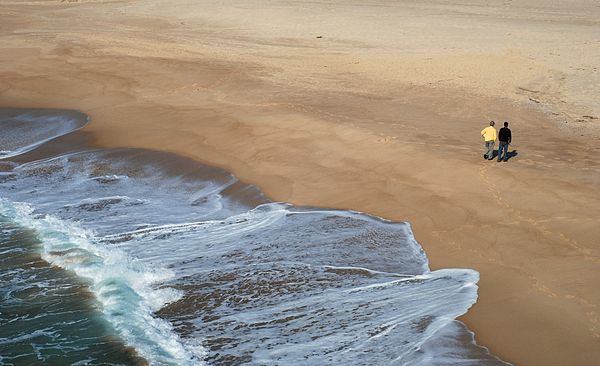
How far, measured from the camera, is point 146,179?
726 inches

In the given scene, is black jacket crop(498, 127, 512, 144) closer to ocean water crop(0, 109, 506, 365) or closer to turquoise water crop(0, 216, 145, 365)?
ocean water crop(0, 109, 506, 365)

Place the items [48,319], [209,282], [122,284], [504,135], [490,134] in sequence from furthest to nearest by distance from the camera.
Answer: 1. [490,134]
2. [504,135]
3. [122,284]
4. [209,282]
5. [48,319]

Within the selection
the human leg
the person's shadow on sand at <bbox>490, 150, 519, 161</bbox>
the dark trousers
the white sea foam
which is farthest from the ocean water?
the person's shadow on sand at <bbox>490, 150, 519, 161</bbox>

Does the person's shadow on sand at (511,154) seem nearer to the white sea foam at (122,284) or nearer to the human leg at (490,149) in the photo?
the human leg at (490,149)

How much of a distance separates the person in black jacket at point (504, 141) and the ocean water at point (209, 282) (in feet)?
11.6

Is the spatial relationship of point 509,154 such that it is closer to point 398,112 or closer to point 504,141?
point 504,141

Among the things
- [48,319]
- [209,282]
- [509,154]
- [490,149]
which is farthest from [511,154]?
[48,319]

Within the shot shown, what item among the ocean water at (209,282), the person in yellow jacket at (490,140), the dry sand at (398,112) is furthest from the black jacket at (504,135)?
the ocean water at (209,282)

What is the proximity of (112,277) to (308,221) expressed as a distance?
12.9 feet

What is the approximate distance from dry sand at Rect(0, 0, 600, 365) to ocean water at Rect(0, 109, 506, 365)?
657 millimetres

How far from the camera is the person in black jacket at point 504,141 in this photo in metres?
16.8

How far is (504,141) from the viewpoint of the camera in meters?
16.9

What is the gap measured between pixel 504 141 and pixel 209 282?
296 inches

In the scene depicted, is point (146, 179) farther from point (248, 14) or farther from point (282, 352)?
point (248, 14)
